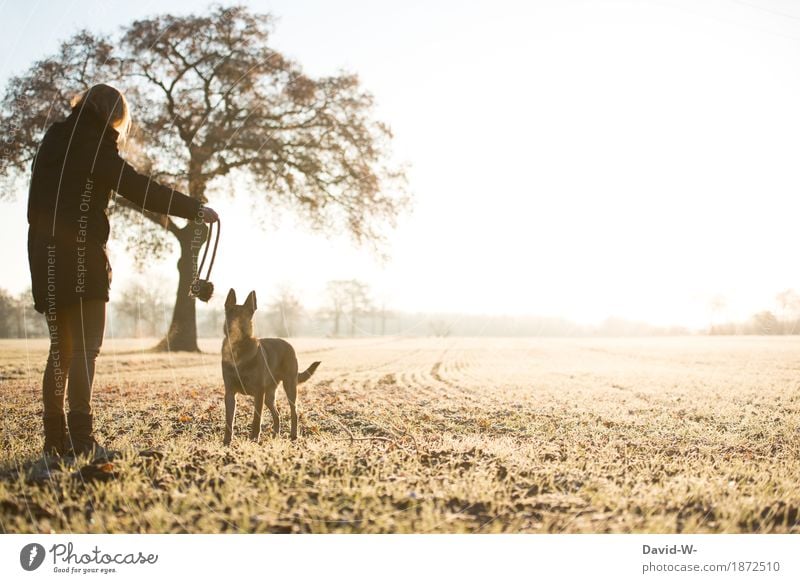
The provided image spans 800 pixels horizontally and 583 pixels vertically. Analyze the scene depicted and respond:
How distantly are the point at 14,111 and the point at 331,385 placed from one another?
5.66 m

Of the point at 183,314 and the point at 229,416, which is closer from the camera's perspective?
the point at 229,416

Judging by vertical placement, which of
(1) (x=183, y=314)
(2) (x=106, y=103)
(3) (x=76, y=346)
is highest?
(2) (x=106, y=103)

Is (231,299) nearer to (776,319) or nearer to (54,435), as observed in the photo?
(54,435)

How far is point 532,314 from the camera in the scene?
7.41 meters

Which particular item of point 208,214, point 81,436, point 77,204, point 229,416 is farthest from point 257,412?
point 77,204

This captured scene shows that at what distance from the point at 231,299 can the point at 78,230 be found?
114cm

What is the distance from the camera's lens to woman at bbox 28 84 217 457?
11.8 feet

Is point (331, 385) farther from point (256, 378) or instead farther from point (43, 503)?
point (43, 503)

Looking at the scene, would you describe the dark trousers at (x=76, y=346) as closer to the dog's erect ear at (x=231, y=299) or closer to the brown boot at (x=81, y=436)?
the brown boot at (x=81, y=436)

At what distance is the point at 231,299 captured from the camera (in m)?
4.23

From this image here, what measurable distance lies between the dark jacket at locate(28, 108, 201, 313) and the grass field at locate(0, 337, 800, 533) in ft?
3.99

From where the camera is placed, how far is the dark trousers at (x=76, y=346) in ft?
12.0
